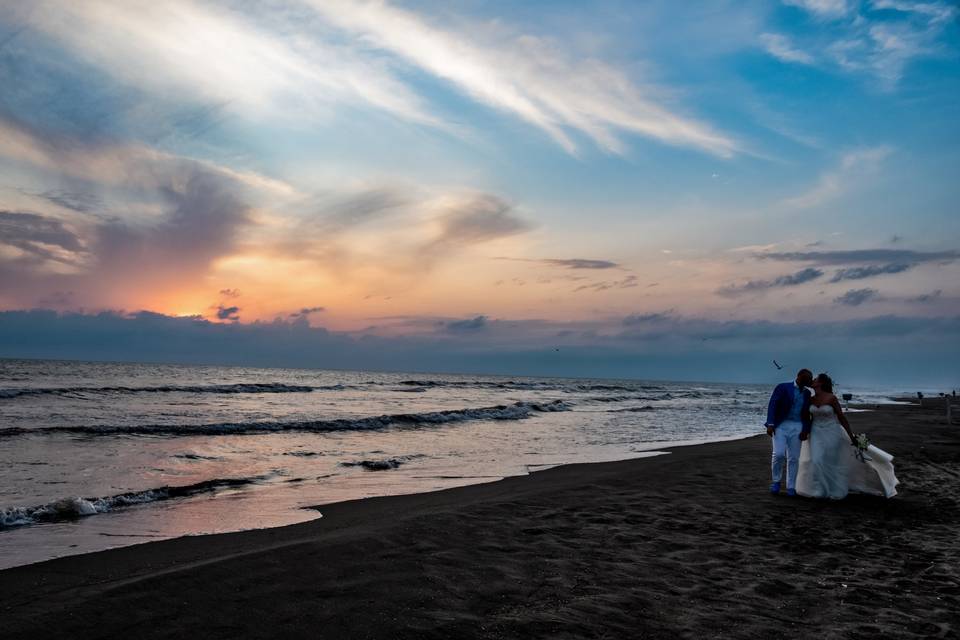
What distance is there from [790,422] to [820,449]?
24.2 inches

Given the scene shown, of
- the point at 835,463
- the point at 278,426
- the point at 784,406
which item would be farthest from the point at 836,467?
the point at 278,426

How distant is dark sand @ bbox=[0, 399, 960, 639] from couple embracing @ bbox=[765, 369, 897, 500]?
0.68m

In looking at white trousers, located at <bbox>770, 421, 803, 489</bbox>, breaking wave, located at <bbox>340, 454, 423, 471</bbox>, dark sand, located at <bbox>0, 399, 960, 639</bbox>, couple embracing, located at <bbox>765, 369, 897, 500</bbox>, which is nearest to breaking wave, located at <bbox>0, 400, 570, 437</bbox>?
breaking wave, located at <bbox>340, 454, 423, 471</bbox>

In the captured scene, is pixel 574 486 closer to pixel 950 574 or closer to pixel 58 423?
pixel 950 574

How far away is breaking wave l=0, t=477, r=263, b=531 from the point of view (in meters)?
8.07

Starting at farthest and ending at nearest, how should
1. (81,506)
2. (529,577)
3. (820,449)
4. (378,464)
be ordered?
(378,464)
(820,449)
(81,506)
(529,577)

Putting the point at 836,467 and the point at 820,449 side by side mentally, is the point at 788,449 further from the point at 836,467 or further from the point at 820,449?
the point at 836,467

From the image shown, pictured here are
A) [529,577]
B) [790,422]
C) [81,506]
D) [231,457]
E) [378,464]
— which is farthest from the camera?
[231,457]

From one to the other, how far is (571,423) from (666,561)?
2258 centimetres

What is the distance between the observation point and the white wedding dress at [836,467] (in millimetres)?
9672

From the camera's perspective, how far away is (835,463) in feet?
32.1

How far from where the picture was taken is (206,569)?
5.39 m

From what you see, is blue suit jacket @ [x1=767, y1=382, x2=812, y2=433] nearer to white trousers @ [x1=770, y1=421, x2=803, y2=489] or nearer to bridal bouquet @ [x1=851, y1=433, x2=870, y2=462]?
white trousers @ [x1=770, y1=421, x2=803, y2=489]

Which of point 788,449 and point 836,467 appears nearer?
point 836,467
